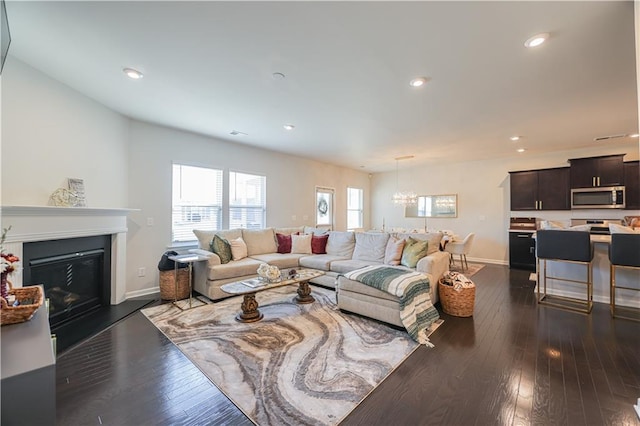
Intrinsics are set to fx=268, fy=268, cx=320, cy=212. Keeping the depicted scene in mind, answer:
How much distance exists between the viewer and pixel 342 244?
16.1ft

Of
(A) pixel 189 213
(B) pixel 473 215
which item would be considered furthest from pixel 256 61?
(B) pixel 473 215

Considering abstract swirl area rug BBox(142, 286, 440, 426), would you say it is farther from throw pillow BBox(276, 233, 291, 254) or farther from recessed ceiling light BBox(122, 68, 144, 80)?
recessed ceiling light BBox(122, 68, 144, 80)

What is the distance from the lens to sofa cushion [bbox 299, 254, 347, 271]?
4.41 meters

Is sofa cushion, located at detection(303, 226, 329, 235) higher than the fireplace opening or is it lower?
higher

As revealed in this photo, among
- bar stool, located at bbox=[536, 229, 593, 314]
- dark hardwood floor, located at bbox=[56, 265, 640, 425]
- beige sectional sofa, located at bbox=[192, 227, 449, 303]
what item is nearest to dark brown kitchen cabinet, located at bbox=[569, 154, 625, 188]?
bar stool, located at bbox=[536, 229, 593, 314]

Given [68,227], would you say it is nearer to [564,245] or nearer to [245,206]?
[245,206]

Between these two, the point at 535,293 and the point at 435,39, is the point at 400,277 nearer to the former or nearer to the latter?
the point at 435,39

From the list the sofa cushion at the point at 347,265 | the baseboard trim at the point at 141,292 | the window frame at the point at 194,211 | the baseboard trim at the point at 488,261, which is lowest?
the baseboard trim at the point at 141,292

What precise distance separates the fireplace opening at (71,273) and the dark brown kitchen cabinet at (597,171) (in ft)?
27.7

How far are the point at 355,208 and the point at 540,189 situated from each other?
4.74 m

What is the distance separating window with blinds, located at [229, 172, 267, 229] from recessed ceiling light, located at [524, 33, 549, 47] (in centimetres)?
475

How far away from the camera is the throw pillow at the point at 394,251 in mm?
4043

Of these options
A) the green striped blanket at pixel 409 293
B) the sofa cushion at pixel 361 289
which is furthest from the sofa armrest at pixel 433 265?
the sofa cushion at pixel 361 289

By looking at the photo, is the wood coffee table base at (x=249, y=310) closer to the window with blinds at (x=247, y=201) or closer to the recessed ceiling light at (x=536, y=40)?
the window with blinds at (x=247, y=201)
